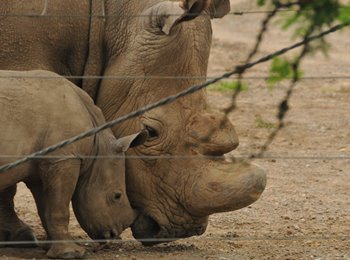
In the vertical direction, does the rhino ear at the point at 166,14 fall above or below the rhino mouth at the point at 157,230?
above

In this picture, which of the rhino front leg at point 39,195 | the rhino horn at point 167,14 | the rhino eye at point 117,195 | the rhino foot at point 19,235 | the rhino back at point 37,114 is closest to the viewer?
the rhino back at point 37,114

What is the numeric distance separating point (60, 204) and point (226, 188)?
40.1 inches

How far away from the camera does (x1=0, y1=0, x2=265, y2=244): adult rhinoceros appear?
326 inches

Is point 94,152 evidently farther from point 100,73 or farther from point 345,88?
point 345,88

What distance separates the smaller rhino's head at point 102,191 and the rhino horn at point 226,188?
45cm

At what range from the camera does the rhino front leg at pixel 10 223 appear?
29.0ft

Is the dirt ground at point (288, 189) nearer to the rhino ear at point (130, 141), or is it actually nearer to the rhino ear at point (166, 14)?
the rhino ear at point (130, 141)

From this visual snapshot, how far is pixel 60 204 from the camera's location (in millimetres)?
8023

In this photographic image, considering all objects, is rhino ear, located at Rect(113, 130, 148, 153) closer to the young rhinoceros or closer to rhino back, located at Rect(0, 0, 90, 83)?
the young rhinoceros

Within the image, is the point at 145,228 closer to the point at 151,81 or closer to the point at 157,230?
the point at 157,230

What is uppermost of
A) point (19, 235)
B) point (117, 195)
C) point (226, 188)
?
point (226, 188)

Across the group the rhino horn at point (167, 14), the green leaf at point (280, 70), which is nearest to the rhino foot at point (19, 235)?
the rhino horn at point (167, 14)

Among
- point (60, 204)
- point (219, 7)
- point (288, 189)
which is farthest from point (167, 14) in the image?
point (288, 189)

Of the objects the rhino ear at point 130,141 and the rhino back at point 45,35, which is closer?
the rhino ear at point 130,141
